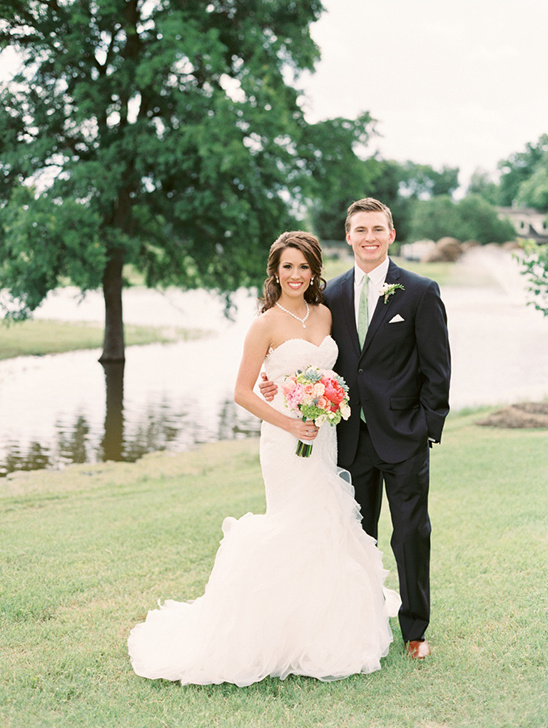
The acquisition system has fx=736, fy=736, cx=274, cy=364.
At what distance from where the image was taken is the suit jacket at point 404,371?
12.3 feet

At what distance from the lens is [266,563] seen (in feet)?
12.4

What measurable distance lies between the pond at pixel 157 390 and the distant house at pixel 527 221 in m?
23.9

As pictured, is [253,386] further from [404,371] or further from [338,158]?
[338,158]

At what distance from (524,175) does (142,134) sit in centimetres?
4874

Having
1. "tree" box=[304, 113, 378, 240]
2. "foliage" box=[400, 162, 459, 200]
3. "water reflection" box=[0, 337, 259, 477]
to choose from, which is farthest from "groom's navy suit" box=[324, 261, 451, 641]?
"foliage" box=[400, 162, 459, 200]

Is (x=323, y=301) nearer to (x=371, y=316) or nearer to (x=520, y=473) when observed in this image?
(x=371, y=316)

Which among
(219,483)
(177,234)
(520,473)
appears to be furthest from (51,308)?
(520,473)

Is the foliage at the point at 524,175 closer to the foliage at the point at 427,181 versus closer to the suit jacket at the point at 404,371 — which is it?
the foliage at the point at 427,181

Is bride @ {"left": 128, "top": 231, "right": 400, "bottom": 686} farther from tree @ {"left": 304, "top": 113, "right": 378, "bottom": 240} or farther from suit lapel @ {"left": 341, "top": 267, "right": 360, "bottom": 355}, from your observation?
tree @ {"left": 304, "top": 113, "right": 378, "bottom": 240}

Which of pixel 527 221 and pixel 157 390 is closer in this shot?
pixel 157 390

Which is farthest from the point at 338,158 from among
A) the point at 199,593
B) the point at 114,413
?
the point at 199,593

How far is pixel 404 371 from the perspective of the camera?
3834 mm

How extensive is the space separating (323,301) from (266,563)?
4.75 feet

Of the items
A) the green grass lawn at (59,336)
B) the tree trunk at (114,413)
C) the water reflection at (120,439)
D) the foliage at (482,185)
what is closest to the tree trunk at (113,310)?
the tree trunk at (114,413)
